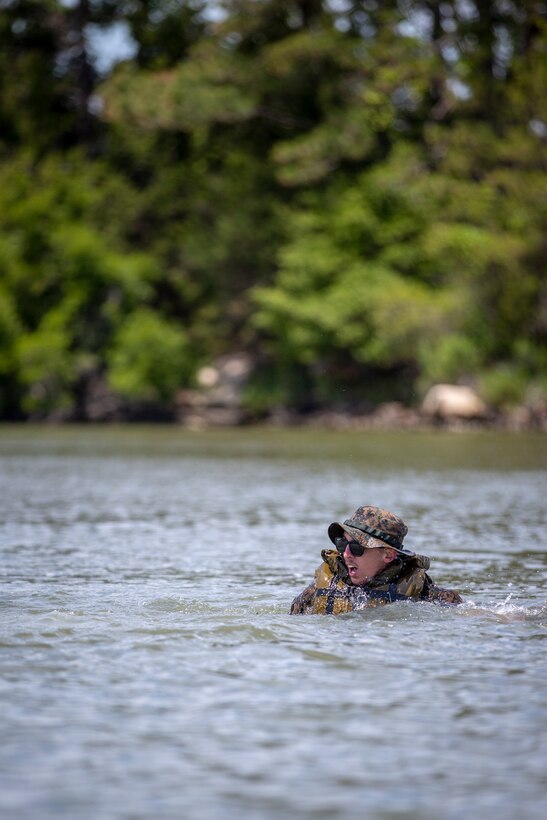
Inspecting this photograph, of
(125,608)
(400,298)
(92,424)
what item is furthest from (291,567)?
(92,424)

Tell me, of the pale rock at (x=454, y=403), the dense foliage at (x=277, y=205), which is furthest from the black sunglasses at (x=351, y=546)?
the pale rock at (x=454, y=403)

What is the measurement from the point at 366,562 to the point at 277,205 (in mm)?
46493

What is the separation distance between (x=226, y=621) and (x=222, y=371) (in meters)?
49.2

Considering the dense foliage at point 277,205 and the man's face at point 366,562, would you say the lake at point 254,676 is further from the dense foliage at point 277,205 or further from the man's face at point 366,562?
the dense foliage at point 277,205

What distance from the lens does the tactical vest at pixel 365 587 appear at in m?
9.90

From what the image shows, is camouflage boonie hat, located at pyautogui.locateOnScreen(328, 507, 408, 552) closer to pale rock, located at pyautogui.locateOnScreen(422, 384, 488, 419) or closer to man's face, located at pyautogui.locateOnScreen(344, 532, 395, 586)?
man's face, located at pyautogui.locateOnScreen(344, 532, 395, 586)

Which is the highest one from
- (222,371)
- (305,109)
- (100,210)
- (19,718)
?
(305,109)

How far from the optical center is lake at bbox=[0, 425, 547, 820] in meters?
6.01

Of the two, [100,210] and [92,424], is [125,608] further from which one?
[100,210]

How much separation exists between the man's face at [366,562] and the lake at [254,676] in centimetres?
27

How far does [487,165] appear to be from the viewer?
1911 inches

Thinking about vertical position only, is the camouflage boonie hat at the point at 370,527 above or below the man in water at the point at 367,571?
above

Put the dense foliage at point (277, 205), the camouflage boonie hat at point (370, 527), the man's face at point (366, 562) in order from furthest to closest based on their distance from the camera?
1. the dense foliage at point (277, 205)
2. the man's face at point (366, 562)
3. the camouflage boonie hat at point (370, 527)

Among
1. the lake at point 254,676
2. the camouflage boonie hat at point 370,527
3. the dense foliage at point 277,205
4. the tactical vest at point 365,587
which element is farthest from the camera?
the dense foliage at point 277,205
